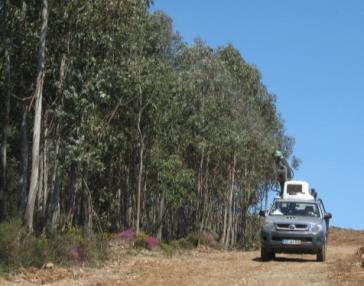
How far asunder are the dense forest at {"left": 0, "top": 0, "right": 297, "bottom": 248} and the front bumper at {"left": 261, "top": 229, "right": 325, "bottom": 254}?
739 cm

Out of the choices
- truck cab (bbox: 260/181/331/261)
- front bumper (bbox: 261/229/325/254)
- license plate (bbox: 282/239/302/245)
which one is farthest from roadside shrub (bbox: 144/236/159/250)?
license plate (bbox: 282/239/302/245)

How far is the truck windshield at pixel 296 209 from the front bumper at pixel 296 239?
1151mm

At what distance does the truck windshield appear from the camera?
23.4 meters

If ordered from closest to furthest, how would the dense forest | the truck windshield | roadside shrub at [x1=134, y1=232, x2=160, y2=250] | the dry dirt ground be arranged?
the dry dirt ground → the truck windshield → the dense forest → roadside shrub at [x1=134, y1=232, x2=160, y2=250]

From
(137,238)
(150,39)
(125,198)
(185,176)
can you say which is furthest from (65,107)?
(125,198)

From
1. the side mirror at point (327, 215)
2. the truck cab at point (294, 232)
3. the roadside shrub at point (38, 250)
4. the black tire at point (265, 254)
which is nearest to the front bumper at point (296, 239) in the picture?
the truck cab at point (294, 232)

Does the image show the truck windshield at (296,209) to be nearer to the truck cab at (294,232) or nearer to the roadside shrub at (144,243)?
the truck cab at (294,232)

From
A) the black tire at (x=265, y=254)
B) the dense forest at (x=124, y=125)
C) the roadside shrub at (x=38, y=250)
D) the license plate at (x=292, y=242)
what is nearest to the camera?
the roadside shrub at (x=38, y=250)

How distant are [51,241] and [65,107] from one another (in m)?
7.91

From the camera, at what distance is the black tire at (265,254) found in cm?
2284

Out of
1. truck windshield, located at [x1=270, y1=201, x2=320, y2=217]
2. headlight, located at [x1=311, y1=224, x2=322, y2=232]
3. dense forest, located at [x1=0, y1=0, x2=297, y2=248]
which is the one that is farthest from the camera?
dense forest, located at [x1=0, y1=0, x2=297, y2=248]

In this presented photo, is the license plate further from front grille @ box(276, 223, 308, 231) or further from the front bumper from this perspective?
front grille @ box(276, 223, 308, 231)

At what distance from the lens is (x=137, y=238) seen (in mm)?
31625

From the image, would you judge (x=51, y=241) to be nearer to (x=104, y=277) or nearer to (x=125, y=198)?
(x=104, y=277)
